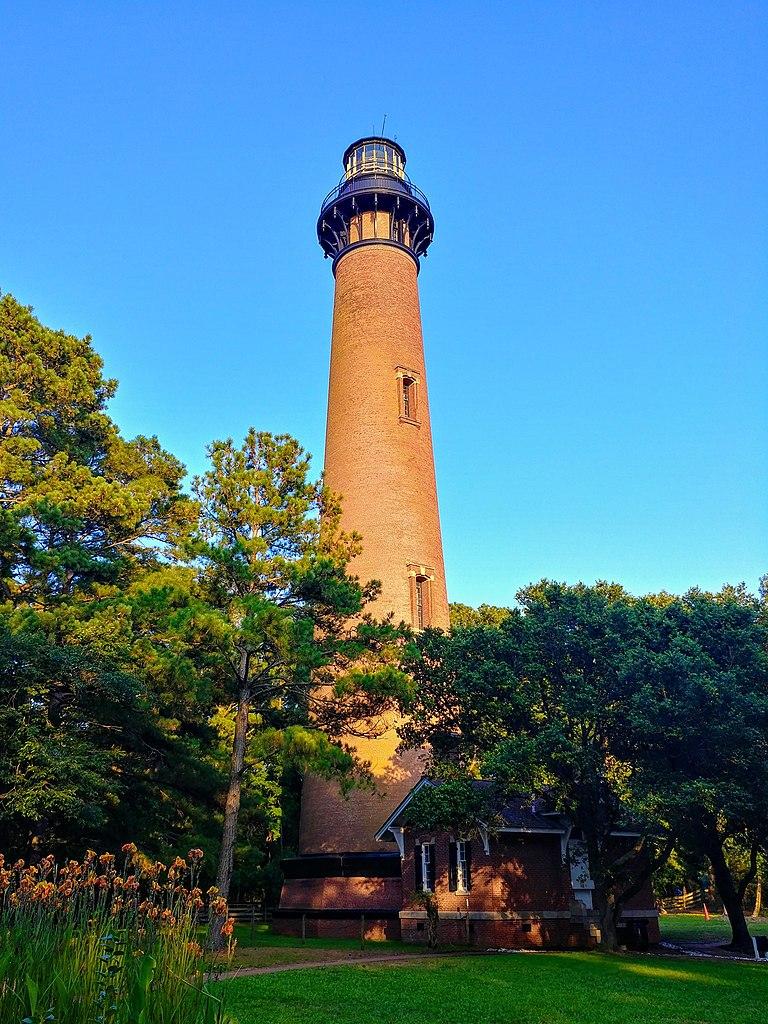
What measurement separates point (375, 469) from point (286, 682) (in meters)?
9.92

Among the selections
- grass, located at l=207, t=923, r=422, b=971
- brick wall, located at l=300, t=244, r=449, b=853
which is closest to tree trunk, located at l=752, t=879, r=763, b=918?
brick wall, located at l=300, t=244, r=449, b=853

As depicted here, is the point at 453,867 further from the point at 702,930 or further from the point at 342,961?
the point at 702,930

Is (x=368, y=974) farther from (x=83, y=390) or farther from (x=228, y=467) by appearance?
(x=83, y=390)

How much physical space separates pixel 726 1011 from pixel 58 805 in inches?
545

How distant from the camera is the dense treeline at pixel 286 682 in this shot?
18969mm

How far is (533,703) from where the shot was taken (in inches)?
851

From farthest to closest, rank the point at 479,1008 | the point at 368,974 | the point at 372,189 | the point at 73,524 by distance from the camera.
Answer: the point at 372,189 < the point at 73,524 < the point at 368,974 < the point at 479,1008

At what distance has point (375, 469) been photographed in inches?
1111

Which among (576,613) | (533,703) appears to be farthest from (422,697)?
(576,613)

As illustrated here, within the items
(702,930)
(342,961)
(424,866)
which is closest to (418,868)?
(424,866)

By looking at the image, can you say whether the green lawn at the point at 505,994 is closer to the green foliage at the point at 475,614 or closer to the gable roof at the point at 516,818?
the gable roof at the point at 516,818

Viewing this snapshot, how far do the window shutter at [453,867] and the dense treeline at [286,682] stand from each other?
264cm

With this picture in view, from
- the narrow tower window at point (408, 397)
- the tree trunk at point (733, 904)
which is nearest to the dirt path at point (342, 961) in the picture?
the tree trunk at point (733, 904)

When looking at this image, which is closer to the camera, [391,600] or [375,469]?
[391,600]
